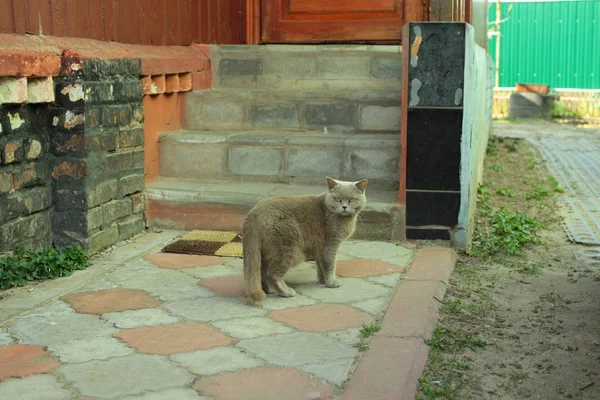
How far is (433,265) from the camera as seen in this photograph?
4789mm

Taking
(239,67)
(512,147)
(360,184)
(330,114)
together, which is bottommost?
(512,147)

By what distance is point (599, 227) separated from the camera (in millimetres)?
6406

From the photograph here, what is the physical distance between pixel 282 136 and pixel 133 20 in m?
1.48

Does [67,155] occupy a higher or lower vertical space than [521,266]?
higher

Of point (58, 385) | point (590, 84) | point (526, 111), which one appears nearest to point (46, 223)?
point (58, 385)

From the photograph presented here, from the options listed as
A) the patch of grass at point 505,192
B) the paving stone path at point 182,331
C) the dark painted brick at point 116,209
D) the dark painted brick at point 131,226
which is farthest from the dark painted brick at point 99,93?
the patch of grass at point 505,192

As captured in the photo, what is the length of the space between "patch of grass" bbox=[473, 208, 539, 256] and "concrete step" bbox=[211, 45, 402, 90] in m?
1.75

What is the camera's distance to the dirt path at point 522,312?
10.4 ft

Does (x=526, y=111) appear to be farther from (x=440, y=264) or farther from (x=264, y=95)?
(x=440, y=264)

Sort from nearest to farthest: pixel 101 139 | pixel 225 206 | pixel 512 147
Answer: pixel 101 139 < pixel 225 206 < pixel 512 147

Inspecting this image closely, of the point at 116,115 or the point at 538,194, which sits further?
the point at 538,194

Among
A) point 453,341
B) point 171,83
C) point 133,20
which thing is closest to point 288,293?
point 453,341

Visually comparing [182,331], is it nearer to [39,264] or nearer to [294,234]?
[294,234]

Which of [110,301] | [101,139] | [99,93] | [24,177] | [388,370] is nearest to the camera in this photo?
[388,370]
